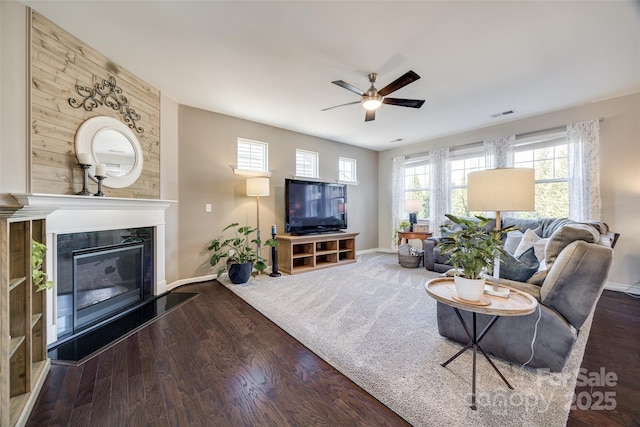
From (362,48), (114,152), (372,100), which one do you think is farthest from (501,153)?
(114,152)

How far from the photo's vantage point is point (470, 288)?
1.36 metres

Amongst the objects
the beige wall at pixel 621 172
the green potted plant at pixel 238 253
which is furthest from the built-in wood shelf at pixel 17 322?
the beige wall at pixel 621 172

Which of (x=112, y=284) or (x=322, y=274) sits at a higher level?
(x=112, y=284)

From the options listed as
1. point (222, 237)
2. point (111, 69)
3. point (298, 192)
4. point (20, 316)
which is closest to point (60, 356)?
point (20, 316)

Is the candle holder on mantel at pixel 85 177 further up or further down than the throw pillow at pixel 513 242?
further up

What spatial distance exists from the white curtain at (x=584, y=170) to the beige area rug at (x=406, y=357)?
2096 mm

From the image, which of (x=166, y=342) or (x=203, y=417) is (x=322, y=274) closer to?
(x=166, y=342)

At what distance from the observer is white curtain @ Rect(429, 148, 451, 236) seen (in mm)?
4969

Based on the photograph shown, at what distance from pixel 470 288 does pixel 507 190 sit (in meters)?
0.64

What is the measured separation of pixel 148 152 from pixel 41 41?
1228 mm

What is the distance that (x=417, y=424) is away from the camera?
1.21 metres

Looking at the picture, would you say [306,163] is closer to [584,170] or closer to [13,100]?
[13,100]

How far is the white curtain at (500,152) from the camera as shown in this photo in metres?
4.19

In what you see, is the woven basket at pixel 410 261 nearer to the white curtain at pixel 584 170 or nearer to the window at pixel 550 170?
the window at pixel 550 170
